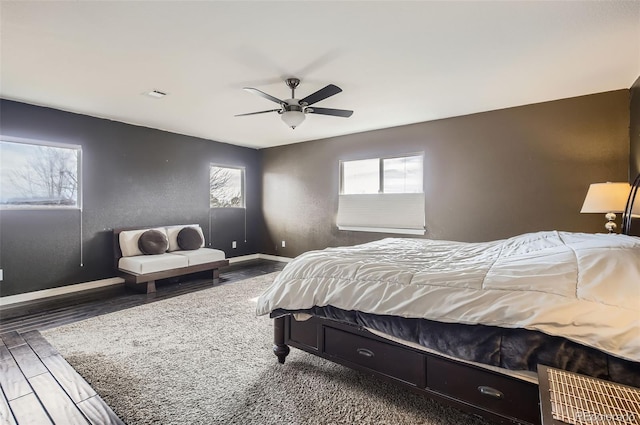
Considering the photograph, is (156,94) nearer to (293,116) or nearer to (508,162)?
(293,116)

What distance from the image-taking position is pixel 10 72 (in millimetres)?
3064

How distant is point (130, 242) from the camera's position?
4809 millimetres

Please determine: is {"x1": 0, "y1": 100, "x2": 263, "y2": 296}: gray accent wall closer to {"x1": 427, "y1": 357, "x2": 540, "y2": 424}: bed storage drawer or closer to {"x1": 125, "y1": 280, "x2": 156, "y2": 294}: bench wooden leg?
{"x1": 125, "y1": 280, "x2": 156, "y2": 294}: bench wooden leg

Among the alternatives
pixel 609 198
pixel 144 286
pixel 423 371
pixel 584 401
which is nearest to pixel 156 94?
pixel 144 286

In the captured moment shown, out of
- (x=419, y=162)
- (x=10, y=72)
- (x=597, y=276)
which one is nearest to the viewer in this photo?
(x=597, y=276)

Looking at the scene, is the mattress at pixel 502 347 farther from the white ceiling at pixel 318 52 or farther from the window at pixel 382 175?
the window at pixel 382 175

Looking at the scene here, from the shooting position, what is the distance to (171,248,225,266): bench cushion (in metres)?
4.89

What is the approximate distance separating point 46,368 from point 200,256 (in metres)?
2.78

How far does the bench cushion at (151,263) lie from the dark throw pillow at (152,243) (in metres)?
0.12

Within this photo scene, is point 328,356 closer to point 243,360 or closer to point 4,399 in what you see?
point 243,360

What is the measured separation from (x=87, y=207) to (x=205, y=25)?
3782 millimetres

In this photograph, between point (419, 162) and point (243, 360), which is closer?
point (243, 360)

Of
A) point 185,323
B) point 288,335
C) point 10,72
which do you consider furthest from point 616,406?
point 10,72

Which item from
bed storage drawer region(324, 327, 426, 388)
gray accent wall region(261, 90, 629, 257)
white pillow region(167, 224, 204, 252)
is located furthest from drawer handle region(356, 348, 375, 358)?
white pillow region(167, 224, 204, 252)
